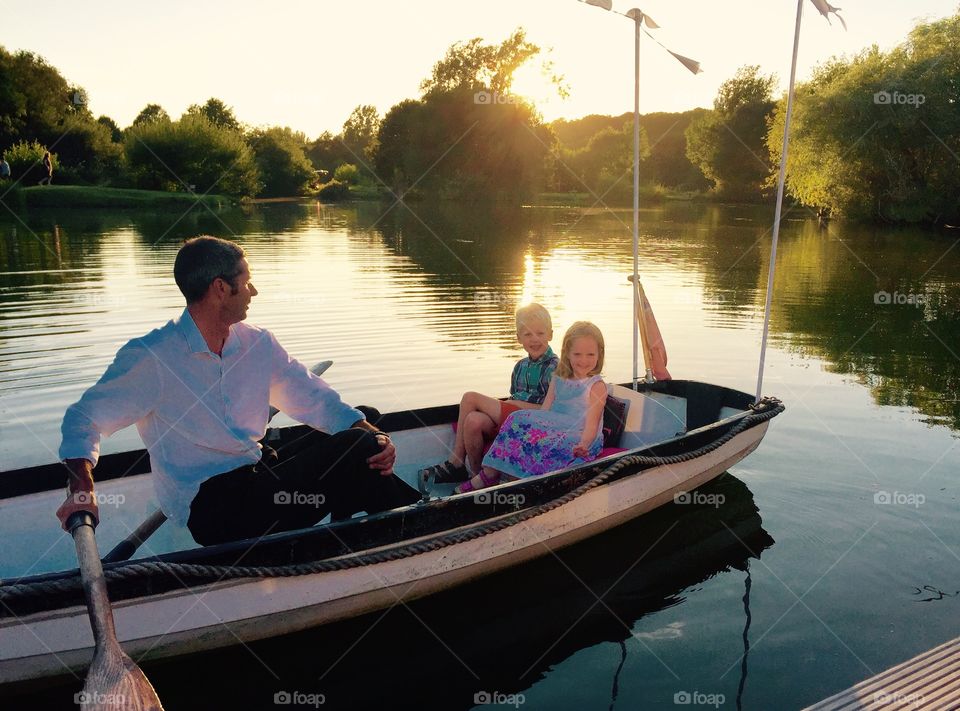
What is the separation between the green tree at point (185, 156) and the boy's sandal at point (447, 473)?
50213 millimetres

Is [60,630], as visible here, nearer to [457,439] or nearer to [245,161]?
[457,439]

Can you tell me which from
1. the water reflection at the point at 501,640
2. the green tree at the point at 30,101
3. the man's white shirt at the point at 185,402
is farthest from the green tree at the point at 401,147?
the man's white shirt at the point at 185,402

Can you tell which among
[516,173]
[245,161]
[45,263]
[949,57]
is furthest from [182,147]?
[949,57]

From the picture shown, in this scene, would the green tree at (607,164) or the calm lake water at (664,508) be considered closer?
the calm lake water at (664,508)

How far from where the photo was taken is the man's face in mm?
3564

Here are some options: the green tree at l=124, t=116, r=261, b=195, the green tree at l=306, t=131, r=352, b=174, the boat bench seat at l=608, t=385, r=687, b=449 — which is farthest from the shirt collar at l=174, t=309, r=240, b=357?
the green tree at l=306, t=131, r=352, b=174

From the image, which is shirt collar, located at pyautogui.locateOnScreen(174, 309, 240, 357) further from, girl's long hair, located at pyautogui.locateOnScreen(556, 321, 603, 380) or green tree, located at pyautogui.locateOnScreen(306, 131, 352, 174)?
green tree, located at pyautogui.locateOnScreen(306, 131, 352, 174)

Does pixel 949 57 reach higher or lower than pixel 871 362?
higher

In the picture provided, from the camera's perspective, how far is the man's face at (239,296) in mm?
3564

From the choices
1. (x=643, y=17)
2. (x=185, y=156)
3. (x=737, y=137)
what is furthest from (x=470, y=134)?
(x=643, y=17)

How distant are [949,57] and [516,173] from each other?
94.4ft

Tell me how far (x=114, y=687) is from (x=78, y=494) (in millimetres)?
742

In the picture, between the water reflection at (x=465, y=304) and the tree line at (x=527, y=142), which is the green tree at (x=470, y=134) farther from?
the water reflection at (x=465, y=304)

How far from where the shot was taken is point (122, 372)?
3430mm
